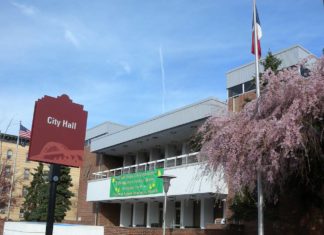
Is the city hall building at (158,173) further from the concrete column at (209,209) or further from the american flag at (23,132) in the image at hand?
the american flag at (23,132)

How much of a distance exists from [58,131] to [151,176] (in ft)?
59.8

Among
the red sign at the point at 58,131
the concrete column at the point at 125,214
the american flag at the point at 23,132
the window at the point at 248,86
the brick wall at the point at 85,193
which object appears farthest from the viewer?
the american flag at the point at 23,132

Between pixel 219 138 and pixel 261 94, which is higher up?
pixel 261 94

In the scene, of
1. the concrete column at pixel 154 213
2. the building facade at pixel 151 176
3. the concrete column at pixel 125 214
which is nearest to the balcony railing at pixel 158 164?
the building facade at pixel 151 176

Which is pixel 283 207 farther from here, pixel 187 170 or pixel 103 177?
pixel 103 177

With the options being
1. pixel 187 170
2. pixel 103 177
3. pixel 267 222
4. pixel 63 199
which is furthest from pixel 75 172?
pixel 267 222

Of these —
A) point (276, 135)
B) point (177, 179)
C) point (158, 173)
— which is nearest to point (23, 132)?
point (158, 173)

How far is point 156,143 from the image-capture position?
34594mm

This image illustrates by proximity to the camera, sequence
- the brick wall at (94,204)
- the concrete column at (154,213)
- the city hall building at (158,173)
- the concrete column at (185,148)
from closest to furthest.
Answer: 1. the city hall building at (158,173)
2. the concrete column at (185,148)
3. the concrete column at (154,213)
4. the brick wall at (94,204)

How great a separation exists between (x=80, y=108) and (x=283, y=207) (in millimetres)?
10102

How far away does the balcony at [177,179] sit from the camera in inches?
998

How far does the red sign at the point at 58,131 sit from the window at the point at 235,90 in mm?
14697

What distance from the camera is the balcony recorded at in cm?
2535

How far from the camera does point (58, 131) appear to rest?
42.2 ft
